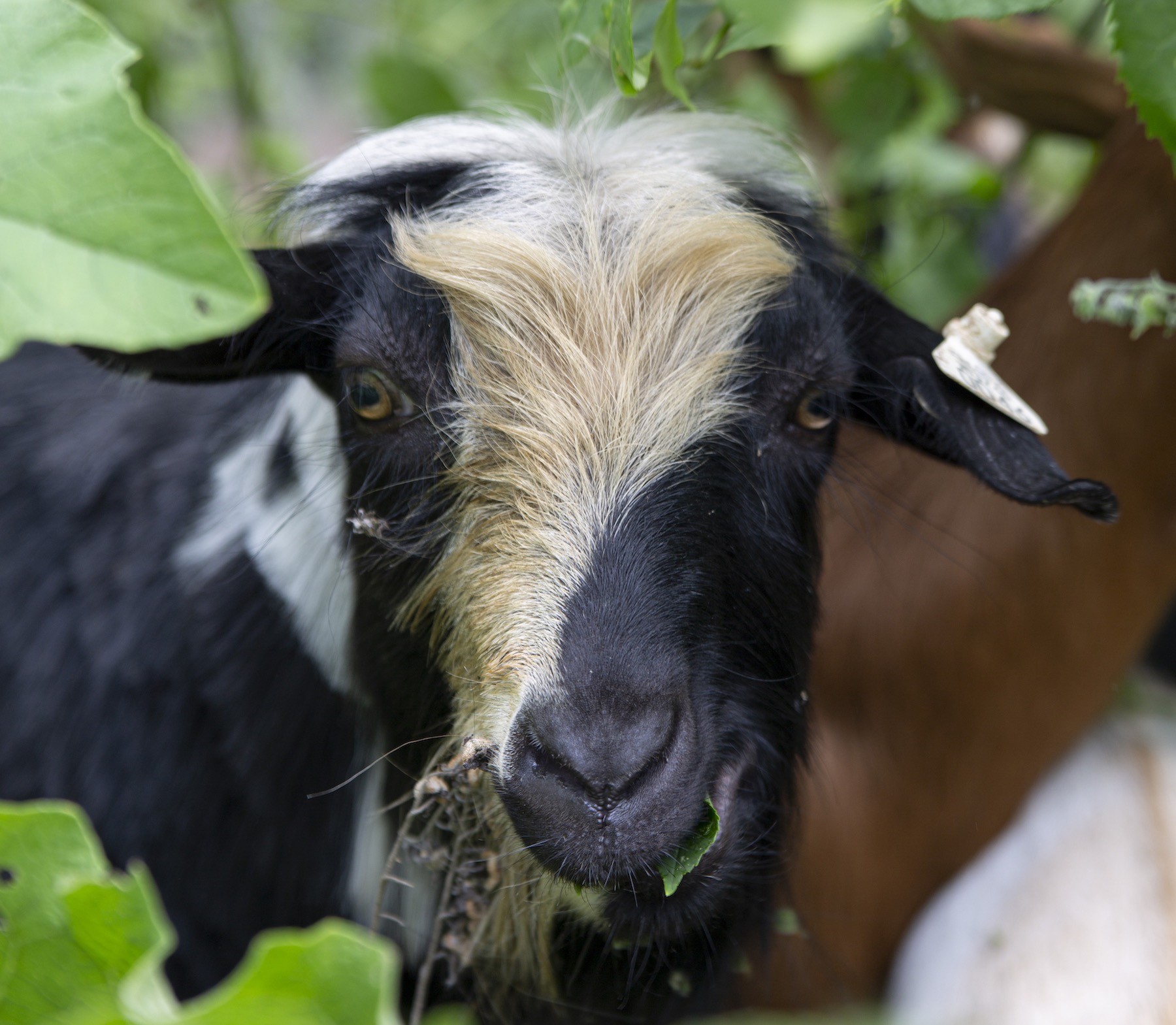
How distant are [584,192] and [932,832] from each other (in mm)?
2027

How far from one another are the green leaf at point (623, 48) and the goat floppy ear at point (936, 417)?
70 centimetres

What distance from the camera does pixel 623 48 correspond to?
61.6 inches

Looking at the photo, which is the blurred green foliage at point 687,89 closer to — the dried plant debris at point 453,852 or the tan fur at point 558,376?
the tan fur at point 558,376

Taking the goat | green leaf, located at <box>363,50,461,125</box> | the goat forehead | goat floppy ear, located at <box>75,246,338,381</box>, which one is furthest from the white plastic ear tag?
green leaf, located at <box>363,50,461,125</box>

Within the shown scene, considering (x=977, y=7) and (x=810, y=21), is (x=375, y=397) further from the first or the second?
(x=810, y=21)

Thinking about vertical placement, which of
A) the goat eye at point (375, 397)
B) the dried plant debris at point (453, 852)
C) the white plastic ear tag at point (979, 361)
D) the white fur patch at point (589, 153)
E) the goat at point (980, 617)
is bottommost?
the goat at point (980, 617)

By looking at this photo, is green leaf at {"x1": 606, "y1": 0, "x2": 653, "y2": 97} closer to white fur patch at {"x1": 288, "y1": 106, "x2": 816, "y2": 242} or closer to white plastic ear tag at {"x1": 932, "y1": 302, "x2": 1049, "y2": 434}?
white fur patch at {"x1": 288, "y1": 106, "x2": 816, "y2": 242}

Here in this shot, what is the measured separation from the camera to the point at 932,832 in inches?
120

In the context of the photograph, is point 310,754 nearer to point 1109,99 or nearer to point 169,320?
point 169,320

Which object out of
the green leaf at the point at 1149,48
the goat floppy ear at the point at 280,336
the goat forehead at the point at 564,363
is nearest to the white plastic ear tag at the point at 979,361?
the goat forehead at the point at 564,363

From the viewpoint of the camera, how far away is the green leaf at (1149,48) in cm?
140

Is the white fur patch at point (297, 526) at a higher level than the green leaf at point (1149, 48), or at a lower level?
lower

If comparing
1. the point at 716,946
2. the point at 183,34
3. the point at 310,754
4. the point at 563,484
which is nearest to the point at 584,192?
the point at 563,484

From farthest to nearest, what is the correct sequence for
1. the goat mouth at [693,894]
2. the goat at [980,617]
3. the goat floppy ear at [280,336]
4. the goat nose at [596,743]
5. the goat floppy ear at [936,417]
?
the goat at [980,617] → the goat floppy ear at [280,336] → the goat floppy ear at [936,417] → the goat mouth at [693,894] → the goat nose at [596,743]
